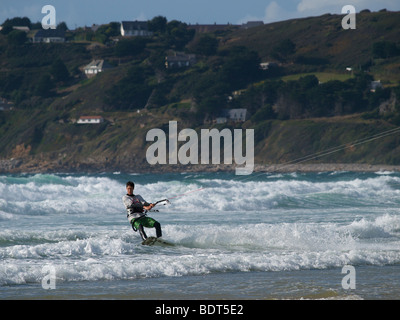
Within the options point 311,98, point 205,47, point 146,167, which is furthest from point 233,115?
point 205,47

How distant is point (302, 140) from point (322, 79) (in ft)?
68.6

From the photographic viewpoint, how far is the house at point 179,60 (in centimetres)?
13312

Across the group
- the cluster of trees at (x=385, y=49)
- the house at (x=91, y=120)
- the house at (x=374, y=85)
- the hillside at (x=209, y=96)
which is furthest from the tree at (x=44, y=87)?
the cluster of trees at (x=385, y=49)

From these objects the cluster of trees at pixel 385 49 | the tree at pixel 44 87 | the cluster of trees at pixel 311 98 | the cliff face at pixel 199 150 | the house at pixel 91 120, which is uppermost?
the cluster of trees at pixel 385 49

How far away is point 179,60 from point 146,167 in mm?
34086

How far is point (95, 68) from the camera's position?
139m

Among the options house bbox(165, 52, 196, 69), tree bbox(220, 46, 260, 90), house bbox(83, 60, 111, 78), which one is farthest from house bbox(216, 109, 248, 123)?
house bbox(83, 60, 111, 78)

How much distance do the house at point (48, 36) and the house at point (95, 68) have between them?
2628 centimetres

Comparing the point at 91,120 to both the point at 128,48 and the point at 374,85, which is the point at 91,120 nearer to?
the point at 128,48

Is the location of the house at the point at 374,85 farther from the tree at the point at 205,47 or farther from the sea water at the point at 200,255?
the sea water at the point at 200,255

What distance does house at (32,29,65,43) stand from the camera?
Answer: 530ft

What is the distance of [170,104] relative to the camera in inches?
4680

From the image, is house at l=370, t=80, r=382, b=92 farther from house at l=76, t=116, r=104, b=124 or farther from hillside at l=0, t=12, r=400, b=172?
house at l=76, t=116, r=104, b=124

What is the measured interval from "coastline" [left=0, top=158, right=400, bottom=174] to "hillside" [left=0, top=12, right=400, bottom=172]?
0.84ft
